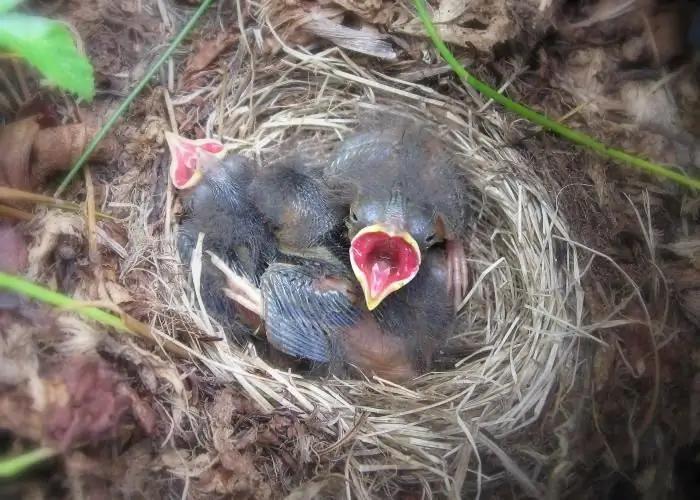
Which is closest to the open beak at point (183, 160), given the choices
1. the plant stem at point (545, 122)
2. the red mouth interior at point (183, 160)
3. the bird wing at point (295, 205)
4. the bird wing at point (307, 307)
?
the red mouth interior at point (183, 160)

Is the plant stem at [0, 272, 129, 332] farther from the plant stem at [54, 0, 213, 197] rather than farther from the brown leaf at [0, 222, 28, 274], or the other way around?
the plant stem at [54, 0, 213, 197]

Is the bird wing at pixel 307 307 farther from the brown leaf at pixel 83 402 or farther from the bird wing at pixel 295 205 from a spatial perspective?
the brown leaf at pixel 83 402

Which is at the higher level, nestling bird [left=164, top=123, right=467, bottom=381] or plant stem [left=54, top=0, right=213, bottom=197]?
plant stem [left=54, top=0, right=213, bottom=197]

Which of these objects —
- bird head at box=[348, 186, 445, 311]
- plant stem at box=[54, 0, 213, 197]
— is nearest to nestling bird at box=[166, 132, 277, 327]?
plant stem at box=[54, 0, 213, 197]

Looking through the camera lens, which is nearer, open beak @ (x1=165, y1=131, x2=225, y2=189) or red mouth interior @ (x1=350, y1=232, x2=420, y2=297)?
red mouth interior @ (x1=350, y1=232, x2=420, y2=297)

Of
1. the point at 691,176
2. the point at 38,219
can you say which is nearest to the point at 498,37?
the point at 691,176
